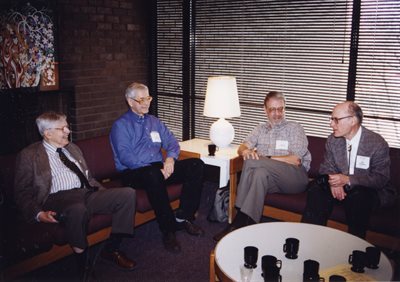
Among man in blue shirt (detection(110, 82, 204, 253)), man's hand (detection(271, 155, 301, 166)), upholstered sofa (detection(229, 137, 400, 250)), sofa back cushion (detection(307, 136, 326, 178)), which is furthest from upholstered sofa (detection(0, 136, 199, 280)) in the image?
sofa back cushion (detection(307, 136, 326, 178))

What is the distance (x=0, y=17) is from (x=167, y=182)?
6.63 ft

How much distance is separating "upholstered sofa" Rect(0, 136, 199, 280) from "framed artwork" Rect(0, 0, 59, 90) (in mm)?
939

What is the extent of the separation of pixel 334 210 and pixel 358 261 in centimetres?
105

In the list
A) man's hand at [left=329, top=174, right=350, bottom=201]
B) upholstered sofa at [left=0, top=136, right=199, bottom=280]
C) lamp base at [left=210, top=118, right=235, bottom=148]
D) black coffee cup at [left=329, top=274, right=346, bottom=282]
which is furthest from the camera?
lamp base at [left=210, top=118, right=235, bottom=148]

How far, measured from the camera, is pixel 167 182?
368cm

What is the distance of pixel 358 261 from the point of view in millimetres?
2172

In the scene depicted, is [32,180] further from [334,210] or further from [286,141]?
[334,210]

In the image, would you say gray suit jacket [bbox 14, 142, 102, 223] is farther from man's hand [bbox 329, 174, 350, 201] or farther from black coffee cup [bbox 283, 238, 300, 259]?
man's hand [bbox 329, 174, 350, 201]

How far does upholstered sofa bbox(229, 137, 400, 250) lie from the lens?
3008mm

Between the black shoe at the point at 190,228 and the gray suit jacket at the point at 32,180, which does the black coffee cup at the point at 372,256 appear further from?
the gray suit jacket at the point at 32,180

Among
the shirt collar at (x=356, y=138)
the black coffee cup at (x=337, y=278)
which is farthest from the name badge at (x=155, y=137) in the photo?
the black coffee cup at (x=337, y=278)

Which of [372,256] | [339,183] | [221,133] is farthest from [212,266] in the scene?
[221,133]

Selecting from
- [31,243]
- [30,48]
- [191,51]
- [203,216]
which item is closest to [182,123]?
[191,51]

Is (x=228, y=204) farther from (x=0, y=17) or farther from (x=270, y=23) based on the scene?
(x=0, y=17)
